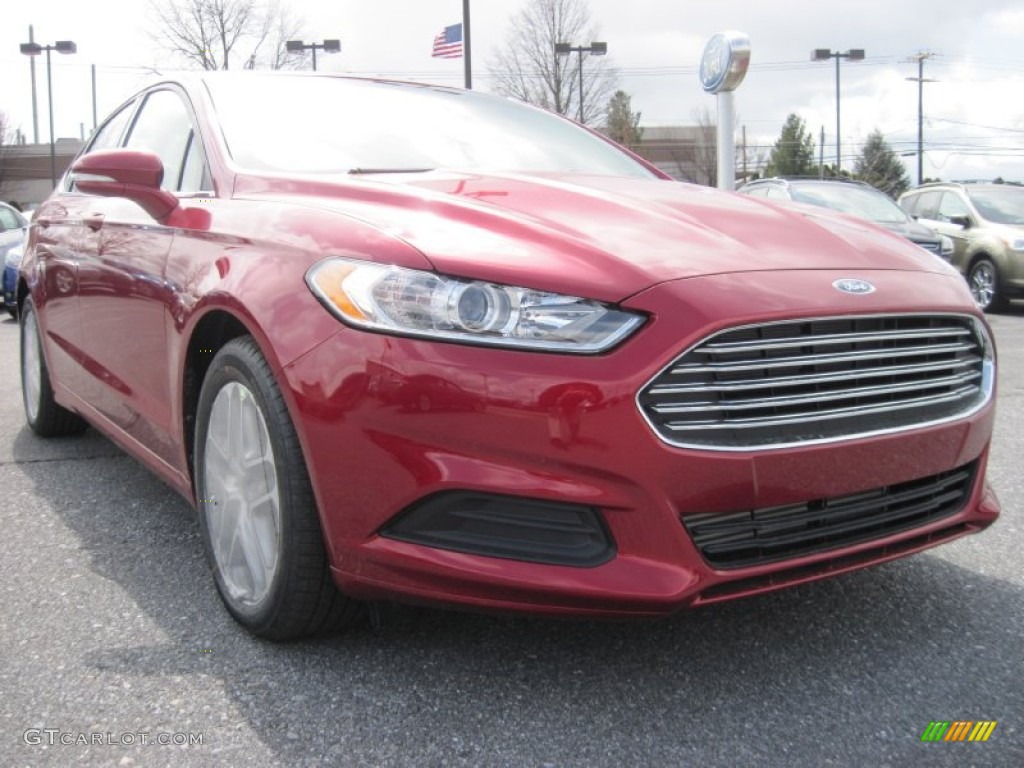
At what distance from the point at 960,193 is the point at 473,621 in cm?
1238

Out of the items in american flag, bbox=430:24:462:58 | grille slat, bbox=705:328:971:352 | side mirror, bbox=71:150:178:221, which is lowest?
grille slat, bbox=705:328:971:352

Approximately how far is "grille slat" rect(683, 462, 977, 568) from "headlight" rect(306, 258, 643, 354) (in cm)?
42

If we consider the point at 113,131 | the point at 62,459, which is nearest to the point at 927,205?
the point at 113,131

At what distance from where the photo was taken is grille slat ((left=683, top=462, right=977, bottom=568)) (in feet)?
6.65

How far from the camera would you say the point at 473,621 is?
2.54m

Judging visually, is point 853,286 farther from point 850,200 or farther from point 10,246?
point 10,246

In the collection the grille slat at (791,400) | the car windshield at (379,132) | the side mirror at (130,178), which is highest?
the car windshield at (379,132)

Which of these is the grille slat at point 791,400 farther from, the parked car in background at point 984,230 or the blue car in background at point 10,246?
the blue car in background at point 10,246

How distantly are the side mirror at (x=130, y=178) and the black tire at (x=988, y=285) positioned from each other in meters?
10.8

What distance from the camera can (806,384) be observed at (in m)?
2.05

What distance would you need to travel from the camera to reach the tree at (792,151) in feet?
226

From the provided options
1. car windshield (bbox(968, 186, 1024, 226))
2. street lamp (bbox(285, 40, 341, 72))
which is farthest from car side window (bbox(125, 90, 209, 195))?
street lamp (bbox(285, 40, 341, 72))

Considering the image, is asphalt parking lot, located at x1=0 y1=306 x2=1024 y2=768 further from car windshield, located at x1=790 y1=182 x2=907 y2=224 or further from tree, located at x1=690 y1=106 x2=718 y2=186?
tree, located at x1=690 y1=106 x2=718 y2=186

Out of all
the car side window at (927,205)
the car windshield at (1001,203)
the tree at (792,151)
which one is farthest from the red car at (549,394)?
the tree at (792,151)
